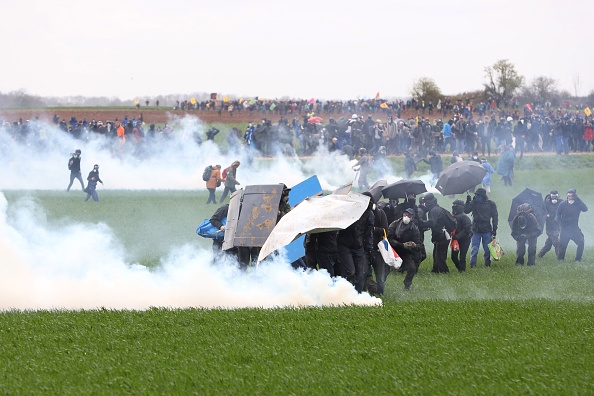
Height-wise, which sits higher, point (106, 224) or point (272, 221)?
point (272, 221)

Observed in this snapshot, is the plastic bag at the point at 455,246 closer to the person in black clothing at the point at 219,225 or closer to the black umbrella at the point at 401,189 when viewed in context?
the black umbrella at the point at 401,189

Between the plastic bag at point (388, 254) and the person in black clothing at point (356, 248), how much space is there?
27 cm

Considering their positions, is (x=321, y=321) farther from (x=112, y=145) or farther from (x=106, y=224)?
(x=112, y=145)

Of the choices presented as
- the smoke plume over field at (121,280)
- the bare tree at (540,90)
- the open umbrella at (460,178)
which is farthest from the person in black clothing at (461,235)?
the bare tree at (540,90)

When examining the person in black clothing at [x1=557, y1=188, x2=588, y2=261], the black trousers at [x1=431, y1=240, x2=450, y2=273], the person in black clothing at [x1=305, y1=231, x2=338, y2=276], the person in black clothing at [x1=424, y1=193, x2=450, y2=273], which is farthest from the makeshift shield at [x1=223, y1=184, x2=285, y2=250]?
the person in black clothing at [x1=557, y1=188, x2=588, y2=261]

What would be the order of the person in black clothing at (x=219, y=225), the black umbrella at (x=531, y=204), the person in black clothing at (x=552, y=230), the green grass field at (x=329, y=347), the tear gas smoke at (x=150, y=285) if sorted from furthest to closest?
the black umbrella at (x=531, y=204) < the person in black clothing at (x=552, y=230) < the person in black clothing at (x=219, y=225) < the tear gas smoke at (x=150, y=285) < the green grass field at (x=329, y=347)

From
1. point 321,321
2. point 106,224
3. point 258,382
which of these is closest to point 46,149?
point 106,224

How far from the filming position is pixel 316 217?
49.5 feet

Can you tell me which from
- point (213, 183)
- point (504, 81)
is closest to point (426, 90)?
point (504, 81)

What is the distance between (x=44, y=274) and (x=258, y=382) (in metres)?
7.35

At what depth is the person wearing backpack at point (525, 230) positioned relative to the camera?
2127 centimetres

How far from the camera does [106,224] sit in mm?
28750

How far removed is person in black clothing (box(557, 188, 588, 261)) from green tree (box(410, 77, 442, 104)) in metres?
57.2

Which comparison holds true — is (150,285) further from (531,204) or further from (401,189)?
(531,204)
